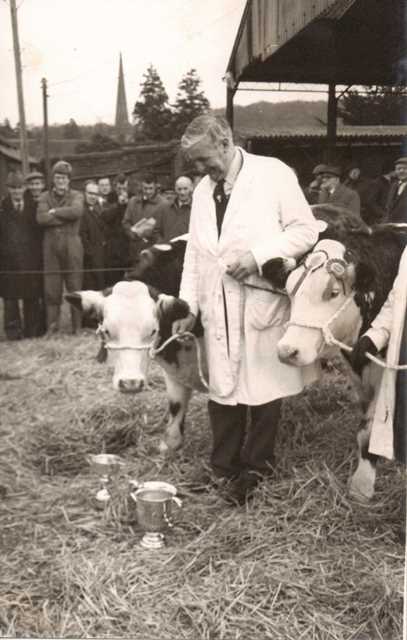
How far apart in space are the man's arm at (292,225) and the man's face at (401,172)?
389mm

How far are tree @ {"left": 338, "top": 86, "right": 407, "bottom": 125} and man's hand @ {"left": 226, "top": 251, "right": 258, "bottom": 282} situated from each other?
2.12 feet

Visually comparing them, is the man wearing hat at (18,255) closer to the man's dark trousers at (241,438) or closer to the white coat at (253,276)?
the white coat at (253,276)

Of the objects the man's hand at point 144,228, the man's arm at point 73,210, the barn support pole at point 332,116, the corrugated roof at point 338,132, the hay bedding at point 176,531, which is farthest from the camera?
the man's hand at point 144,228

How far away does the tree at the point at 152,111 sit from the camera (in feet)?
10.2

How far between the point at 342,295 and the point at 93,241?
1272mm

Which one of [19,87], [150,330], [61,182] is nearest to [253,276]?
[150,330]

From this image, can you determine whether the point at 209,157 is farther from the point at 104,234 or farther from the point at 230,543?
the point at 230,543

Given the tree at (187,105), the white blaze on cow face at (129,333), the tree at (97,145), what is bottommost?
the white blaze on cow face at (129,333)

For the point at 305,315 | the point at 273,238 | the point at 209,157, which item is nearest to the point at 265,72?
the point at 209,157

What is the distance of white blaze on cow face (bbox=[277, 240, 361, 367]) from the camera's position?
2.93 metres

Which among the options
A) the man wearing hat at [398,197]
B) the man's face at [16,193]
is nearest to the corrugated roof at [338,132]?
the man wearing hat at [398,197]

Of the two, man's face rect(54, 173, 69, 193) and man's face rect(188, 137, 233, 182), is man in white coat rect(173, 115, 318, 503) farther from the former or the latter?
man's face rect(54, 173, 69, 193)

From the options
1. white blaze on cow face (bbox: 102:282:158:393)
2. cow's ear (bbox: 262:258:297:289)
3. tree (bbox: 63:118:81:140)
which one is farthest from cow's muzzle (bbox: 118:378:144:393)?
tree (bbox: 63:118:81:140)

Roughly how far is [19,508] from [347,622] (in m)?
1.43
